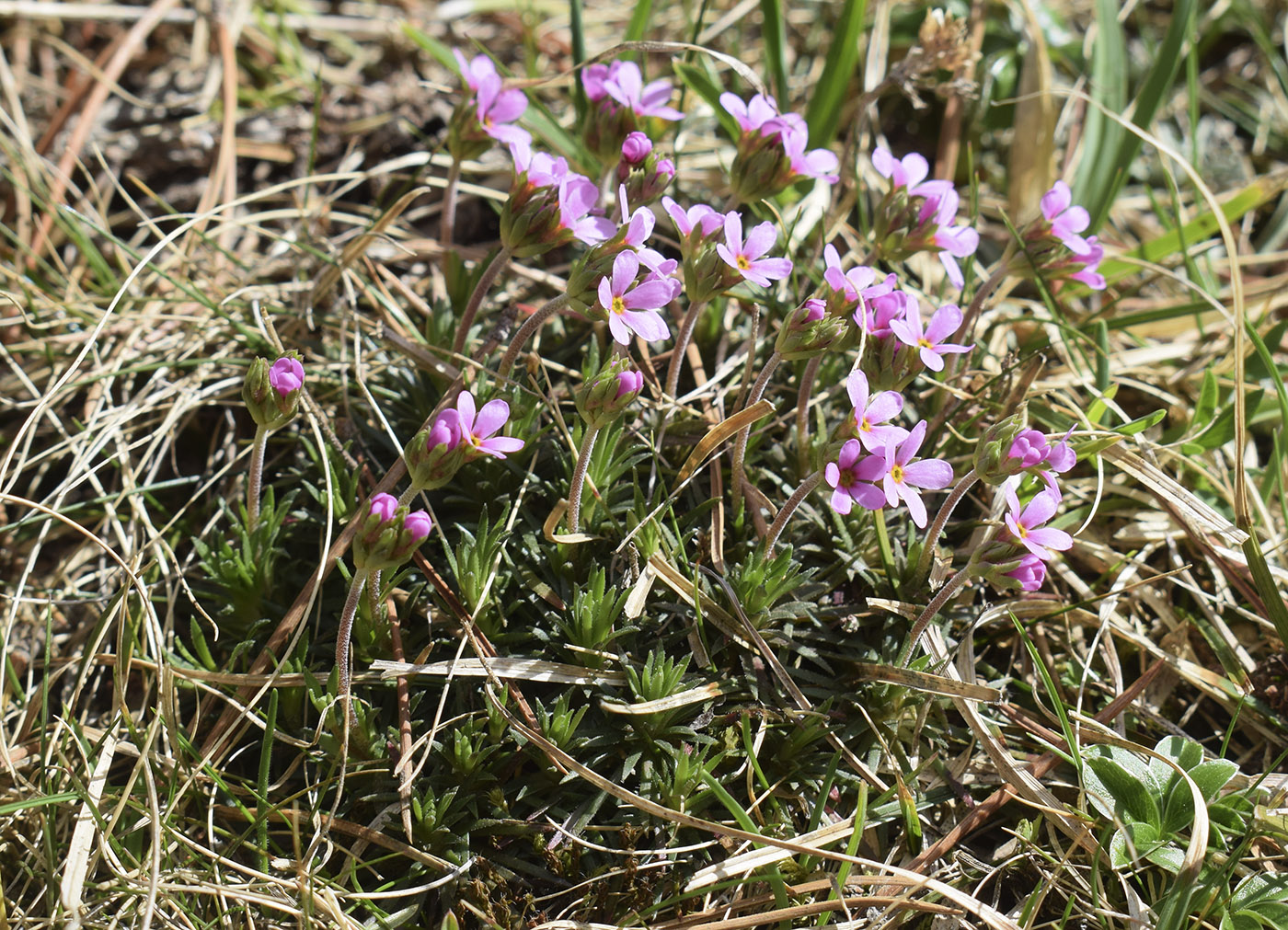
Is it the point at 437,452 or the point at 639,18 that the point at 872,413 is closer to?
the point at 437,452

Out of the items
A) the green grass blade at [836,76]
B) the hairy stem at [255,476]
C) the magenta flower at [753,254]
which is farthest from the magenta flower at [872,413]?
the green grass blade at [836,76]

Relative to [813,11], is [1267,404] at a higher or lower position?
lower

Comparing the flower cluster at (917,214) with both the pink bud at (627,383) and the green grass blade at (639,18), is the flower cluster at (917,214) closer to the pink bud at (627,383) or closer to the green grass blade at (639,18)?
the pink bud at (627,383)

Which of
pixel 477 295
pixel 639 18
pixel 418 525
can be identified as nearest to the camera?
pixel 418 525

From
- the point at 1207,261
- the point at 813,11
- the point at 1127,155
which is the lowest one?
the point at 1207,261

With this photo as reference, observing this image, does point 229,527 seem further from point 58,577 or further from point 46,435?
point 46,435

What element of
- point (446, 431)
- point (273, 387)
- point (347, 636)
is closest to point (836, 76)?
point (446, 431)

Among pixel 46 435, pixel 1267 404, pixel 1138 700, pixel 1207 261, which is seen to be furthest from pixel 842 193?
pixel 46 435
